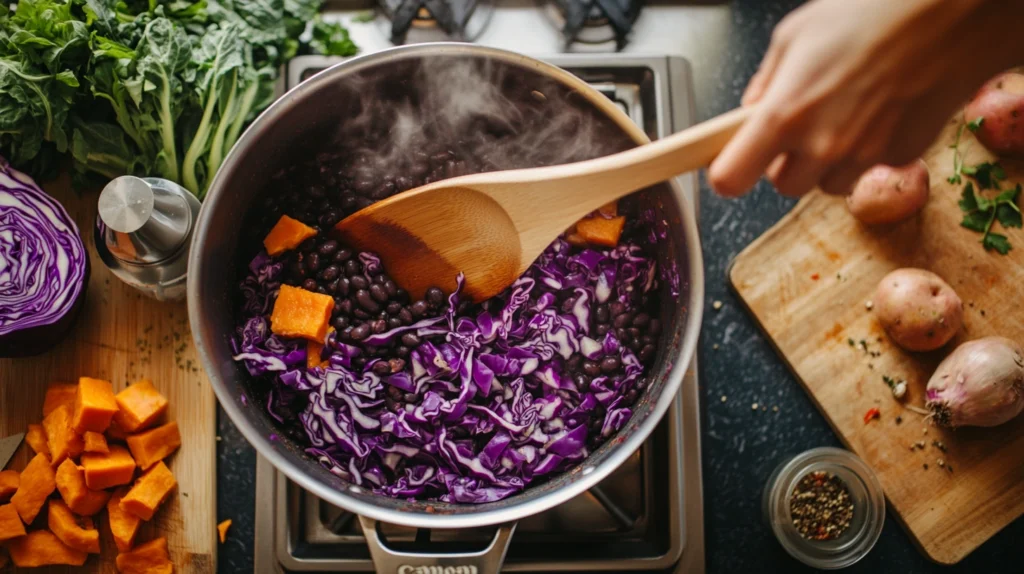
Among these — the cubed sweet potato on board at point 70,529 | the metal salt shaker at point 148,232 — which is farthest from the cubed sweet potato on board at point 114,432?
the metal salt shaker at point 148,232

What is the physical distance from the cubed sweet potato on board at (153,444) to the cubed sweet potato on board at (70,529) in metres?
0.22

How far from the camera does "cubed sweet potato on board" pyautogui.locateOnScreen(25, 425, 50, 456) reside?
1.99m

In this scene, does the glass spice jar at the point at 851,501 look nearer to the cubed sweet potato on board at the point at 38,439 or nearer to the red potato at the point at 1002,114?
the red potato at the point at 1002,114

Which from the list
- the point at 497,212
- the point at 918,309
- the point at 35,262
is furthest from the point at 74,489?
the point at 918,309

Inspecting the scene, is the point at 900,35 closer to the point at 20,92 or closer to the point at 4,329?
the point at 20,92

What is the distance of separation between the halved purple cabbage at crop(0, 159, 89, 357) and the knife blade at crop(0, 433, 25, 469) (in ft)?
0.80

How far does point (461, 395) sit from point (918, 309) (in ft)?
4.16

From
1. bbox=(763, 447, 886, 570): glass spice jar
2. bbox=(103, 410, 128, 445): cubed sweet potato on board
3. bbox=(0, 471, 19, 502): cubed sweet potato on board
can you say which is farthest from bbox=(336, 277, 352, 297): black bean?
bbox=(763, 447, 886, 570): glass spice jar

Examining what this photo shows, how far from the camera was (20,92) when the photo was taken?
71.6 inches

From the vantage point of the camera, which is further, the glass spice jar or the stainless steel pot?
the glass spice jar

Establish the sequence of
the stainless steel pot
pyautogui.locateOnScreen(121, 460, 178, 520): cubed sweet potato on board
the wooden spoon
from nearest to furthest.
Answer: the wooden spoon, the stainless steel pot, pyautogui.locateOnScreen(121, 460, 178, 520): cubed sweet potato on board

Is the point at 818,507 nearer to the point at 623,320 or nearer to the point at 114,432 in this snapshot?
the point at 623,320

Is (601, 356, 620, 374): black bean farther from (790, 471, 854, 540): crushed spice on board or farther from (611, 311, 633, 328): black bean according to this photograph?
(790, 471, 854, 540): crushed spice on board

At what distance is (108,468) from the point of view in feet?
6.26
